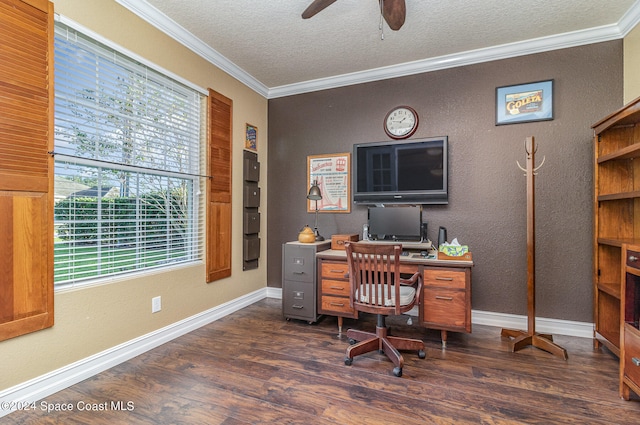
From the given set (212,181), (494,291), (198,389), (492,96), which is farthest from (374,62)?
(198,389)

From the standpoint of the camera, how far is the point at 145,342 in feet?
8.00

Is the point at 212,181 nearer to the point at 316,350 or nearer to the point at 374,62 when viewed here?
the point at 316,350

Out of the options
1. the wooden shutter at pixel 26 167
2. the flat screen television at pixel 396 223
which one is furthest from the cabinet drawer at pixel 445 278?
the wooden shutter at pixel 26 167

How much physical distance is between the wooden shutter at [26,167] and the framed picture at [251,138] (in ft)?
6.45

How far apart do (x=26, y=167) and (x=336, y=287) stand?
7.90 feet

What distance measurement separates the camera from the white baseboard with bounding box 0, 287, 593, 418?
5.80 feet

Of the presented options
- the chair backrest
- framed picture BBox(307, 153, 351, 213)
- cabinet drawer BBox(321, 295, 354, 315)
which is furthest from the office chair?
framed picture BBox(307, 153, 351, 213)

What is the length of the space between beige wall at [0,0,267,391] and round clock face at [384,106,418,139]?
5.61 feet

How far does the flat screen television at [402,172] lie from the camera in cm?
309

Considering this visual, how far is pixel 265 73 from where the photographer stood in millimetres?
3566

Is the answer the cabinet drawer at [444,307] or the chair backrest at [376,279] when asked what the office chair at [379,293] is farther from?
the cabinet drawer at [444,307]

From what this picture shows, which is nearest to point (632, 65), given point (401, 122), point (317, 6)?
point (401, 122)

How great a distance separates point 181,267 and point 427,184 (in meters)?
2.55

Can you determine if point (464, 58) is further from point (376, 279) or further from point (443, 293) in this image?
point (376, 279)
